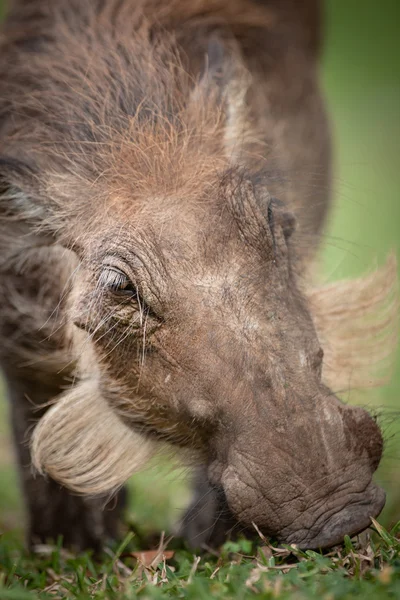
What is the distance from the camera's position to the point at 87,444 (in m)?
3.08

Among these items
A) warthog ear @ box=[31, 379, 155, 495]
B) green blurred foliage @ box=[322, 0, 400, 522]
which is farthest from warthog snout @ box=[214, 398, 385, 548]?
green blurred foliage @ box=[322, 0, 400, 522]

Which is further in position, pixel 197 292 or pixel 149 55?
pixel 149 55

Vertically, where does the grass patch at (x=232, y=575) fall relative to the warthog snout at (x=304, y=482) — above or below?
below

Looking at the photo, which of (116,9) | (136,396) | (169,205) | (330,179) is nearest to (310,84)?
(330,179)

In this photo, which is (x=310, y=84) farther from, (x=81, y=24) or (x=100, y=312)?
(x=100, y=312)

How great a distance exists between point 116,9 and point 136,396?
191 cm

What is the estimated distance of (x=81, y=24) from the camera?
3.71 meters

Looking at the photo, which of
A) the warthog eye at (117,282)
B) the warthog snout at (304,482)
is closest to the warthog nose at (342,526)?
the warthog snout at (304,482)

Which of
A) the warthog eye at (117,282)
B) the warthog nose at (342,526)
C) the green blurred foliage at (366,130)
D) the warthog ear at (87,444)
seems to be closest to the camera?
the warthog nose at (342,526)

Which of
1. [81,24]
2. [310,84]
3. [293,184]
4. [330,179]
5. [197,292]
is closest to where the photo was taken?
[197,292]

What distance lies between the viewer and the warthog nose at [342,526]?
2.44 metres

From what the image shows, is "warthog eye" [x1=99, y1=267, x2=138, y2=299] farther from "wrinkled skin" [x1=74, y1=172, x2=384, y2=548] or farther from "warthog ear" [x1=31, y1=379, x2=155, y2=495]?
Result: "warthog ear" [x1=31, y1=379, x2=155, y2=495]

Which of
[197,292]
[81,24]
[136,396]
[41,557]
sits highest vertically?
[81,24]

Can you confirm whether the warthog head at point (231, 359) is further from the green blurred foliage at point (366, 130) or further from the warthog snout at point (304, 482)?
the green blurred foliage at point (366, 130)
